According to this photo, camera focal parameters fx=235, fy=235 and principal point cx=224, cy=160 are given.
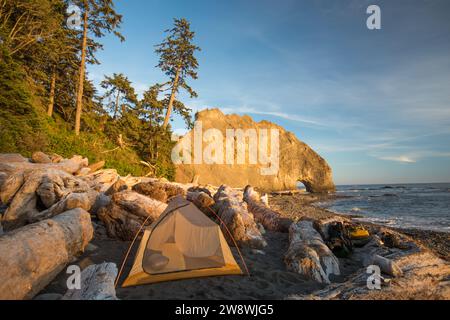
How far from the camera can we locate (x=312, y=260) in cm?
532

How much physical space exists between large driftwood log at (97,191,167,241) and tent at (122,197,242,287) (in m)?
1.63

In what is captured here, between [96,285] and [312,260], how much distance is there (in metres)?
4.33

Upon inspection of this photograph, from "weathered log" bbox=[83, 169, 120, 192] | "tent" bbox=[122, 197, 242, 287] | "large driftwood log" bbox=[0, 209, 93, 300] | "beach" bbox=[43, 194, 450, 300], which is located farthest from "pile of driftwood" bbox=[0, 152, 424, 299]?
"weathered log" bbox=[83, 169, 120, 192]

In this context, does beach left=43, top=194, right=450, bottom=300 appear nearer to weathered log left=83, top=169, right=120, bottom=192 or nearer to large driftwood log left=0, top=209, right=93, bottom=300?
large driftwood log left=0, top=209, right=93, bottom=300

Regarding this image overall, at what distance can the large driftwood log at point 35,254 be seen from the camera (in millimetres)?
3393

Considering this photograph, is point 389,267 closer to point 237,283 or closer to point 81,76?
point 237,283

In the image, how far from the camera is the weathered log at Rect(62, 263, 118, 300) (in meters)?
3.44

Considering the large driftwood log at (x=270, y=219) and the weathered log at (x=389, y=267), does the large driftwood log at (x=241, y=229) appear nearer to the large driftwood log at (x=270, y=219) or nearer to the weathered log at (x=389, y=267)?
the large driftwood log at (x=270, y=219)

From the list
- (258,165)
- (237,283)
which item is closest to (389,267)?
(237,283)

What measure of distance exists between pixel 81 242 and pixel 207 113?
5287cm

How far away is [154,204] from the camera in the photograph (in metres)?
7.38

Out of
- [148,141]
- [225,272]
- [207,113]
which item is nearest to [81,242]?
[225,272]

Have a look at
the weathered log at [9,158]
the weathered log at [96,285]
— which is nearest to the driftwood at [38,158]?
the weathered log at [9,158]
